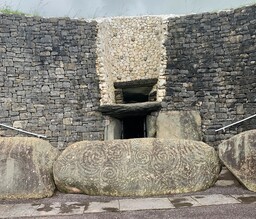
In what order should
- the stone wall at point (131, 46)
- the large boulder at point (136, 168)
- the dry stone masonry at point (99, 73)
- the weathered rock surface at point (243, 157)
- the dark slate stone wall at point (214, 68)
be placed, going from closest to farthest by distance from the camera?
1. the large boulder at point (136, 168)
2. the weathered rock surface at point (243, 157)
3. the dark slate stone wall at point (214, 68)
4. the dry stone masonry at point (99, 73)
5. the stone wall at point (131, 46)

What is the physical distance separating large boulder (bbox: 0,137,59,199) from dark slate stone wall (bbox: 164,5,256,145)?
16.9ft

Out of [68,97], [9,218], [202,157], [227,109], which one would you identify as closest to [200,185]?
[202,157]

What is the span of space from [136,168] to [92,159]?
0.82m

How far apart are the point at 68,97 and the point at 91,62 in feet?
4.76

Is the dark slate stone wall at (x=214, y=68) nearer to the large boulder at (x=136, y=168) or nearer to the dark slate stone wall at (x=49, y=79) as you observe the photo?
the dark slate stone wall at (x=49, y=79)

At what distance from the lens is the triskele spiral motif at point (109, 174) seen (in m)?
5.35

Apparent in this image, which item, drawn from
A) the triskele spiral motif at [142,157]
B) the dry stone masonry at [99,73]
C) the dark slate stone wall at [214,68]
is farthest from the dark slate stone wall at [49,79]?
the triskele spiral motif at [142,157]

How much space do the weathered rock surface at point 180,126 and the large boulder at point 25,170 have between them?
4571 mm

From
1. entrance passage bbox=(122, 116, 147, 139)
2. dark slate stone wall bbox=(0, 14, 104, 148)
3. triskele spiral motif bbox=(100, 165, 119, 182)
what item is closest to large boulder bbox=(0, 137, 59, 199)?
triskele spiral motif bbox=(100, 165, 119, 182)

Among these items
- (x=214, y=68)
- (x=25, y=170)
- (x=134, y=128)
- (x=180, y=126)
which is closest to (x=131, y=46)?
(x=214, y=68)

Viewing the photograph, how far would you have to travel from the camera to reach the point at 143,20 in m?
11.2

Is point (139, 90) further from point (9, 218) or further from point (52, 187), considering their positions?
point (9, 218)

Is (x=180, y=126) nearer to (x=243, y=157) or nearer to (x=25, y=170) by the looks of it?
(x=243, y=157)

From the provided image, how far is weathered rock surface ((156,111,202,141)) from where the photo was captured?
31.0ft
